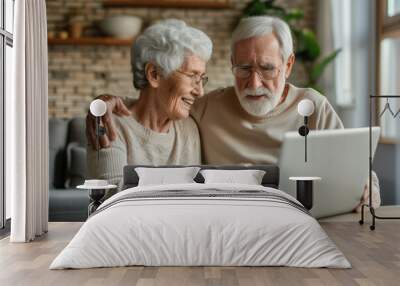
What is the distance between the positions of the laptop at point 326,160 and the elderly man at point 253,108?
12cm

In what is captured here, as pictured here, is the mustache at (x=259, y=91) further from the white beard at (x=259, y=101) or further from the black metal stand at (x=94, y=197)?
the black metal stand at (x=94, y=197)

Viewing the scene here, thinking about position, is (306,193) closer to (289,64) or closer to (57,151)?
(289,64)

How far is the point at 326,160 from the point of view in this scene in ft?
21.3

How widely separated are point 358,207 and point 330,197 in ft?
1.30

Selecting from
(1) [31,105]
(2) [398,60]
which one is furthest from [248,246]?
(2) [398,60]

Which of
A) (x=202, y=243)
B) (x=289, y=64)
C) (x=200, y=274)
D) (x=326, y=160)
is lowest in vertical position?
(x=200, y=274)

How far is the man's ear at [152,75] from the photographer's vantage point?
650cm

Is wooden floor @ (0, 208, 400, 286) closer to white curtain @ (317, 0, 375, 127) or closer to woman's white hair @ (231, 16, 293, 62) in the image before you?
white curtain @ (317, 0, 375, 127)

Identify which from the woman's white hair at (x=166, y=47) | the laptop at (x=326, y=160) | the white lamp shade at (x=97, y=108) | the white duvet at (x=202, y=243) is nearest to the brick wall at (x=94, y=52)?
the woman's white hair at (x=166, y=47)

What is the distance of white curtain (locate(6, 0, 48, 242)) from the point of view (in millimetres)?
5320

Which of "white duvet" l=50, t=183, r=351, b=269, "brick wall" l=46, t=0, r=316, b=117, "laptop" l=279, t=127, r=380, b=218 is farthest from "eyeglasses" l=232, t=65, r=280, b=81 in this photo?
"white duvet" l=50, t=183, r=351, b=269

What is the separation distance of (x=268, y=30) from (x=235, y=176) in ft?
5.09

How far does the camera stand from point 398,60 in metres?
6.75

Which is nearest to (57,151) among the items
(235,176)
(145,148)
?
(145,148)
